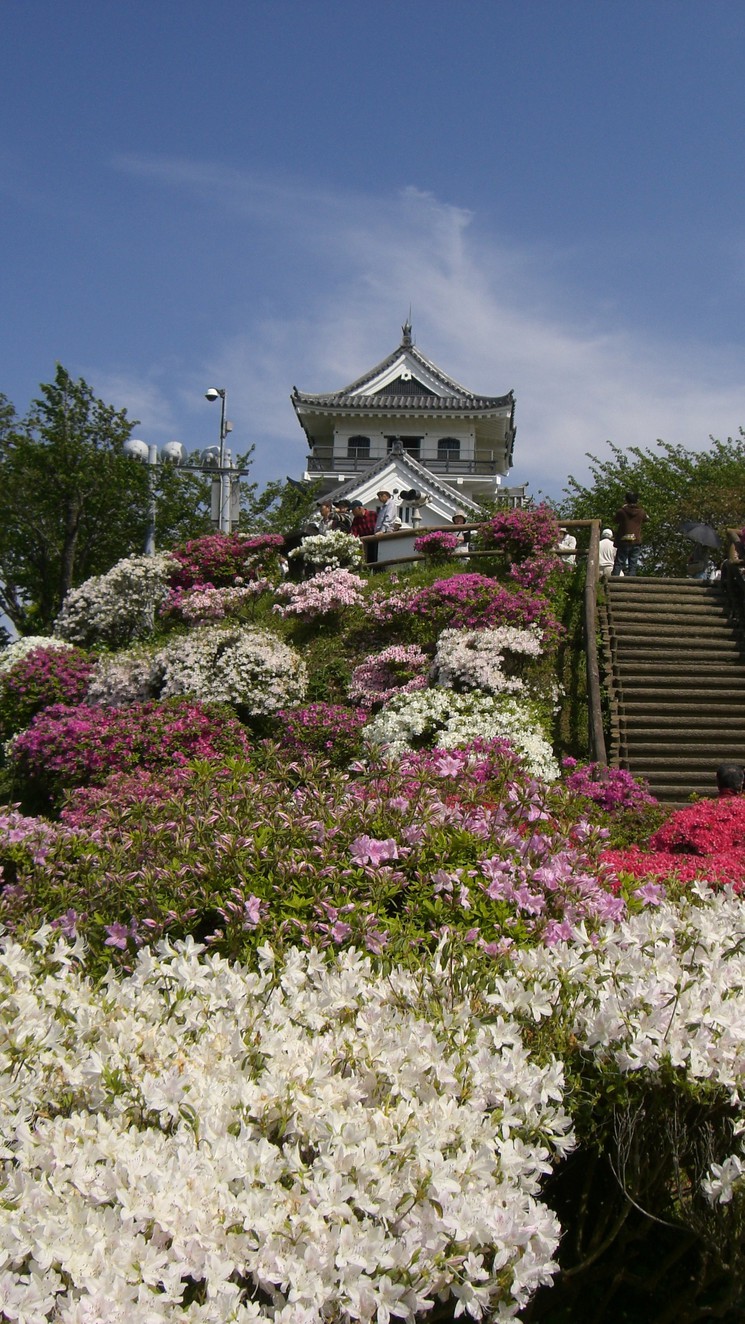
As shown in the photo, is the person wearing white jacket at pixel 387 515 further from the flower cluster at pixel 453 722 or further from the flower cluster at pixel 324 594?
the flower cluster at pixel 453 722

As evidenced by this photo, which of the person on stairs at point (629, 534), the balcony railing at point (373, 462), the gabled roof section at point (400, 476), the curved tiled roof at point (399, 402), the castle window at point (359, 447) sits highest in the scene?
the curved tiled roof at point (399, 402)

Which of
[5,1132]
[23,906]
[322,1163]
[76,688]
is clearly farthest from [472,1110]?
[76,688]

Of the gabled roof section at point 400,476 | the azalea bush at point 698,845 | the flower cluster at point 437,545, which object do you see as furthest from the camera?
the gabled roof section at point 400,476

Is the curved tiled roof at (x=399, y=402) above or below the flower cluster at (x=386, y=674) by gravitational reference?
above

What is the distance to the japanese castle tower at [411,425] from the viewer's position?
137 feet

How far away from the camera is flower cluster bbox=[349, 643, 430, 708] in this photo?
463 inches

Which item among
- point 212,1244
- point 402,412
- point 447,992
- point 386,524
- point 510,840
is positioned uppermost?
point 402,412

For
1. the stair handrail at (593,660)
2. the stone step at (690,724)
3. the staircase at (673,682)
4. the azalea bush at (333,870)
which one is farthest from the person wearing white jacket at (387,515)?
the azalea bush at (333,870)

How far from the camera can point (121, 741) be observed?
1030cm

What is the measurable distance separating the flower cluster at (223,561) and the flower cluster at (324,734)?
15.8ft

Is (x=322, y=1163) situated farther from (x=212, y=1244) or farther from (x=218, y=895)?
(x=218, y=895)

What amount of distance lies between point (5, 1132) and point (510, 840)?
8.10 feet

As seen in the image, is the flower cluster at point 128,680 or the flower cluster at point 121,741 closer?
the flower cluster at point 121,741

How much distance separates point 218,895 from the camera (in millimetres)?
4188
